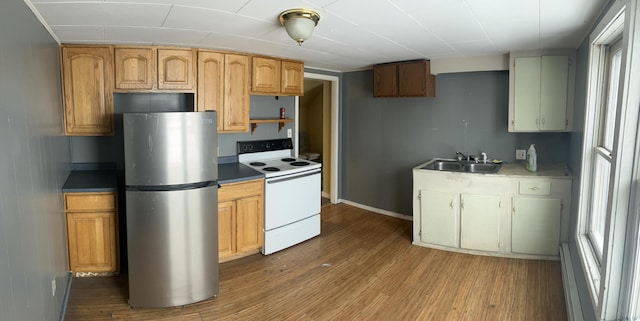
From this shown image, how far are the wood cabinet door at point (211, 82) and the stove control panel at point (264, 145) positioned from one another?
1.77 ft

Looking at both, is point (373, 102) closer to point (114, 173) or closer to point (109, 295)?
point (114, 173)

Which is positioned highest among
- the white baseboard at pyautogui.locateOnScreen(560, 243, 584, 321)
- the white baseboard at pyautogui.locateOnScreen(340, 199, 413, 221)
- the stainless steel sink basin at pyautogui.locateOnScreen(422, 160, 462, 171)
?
the stainless steel sink basin at pyautogui.locateOnScreen(422, 160, 462, 171)

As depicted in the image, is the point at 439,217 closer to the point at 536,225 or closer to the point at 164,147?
the point at 536,225

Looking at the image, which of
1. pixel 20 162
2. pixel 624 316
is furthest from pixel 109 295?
pixel 624 316

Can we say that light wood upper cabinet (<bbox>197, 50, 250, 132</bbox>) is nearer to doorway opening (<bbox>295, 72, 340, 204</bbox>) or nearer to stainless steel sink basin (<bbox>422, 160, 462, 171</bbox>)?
doorway opening (<bbox>295, 72, 340, 204</bbox>)

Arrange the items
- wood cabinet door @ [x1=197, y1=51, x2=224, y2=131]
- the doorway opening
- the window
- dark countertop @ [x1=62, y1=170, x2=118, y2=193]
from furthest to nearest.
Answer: the doorway opening
wood cabinet door @ [x1=197, y1=51, x2=224, y2=131]
dark countertop @ [x1=62, y1=170, x2=118, y2=193]
the window

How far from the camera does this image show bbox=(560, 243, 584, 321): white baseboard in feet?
7.40

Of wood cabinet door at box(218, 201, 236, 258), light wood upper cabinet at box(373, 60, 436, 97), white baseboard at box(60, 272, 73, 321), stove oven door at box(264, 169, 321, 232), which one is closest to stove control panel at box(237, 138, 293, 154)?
stove oven door at box(264, 169, 321, 232)

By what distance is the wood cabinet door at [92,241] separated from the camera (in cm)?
309

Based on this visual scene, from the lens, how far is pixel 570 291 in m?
2.51

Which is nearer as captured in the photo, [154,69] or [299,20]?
[299,20]

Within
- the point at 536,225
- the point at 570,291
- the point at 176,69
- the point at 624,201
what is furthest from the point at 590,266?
the point at 176,69

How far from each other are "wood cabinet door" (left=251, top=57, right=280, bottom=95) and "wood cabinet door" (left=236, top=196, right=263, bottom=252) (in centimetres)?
119

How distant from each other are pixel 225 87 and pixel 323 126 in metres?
2.51
